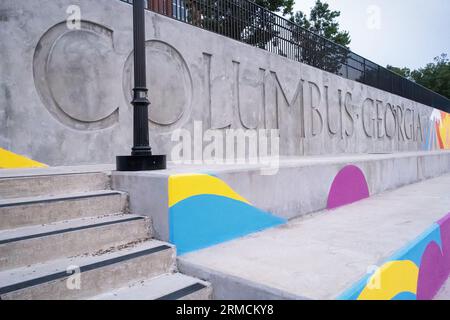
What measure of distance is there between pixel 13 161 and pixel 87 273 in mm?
3123

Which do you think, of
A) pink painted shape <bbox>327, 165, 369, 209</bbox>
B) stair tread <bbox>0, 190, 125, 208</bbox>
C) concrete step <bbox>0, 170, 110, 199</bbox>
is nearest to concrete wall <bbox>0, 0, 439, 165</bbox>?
concrete step <bbox>0, 170, 110, 199</bbox>

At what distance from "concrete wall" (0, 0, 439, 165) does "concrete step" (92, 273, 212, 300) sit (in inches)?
128

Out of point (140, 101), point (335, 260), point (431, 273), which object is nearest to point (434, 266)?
point (431, 273)

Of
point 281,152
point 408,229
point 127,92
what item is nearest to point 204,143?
point 127,92

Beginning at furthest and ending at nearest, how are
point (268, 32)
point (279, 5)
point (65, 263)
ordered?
point (279, 5) → point (268, 32) → point (65, 263)

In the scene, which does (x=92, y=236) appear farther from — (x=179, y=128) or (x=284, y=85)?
(x=284, y=85)

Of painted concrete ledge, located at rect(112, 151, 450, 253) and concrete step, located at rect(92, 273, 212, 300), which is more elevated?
painted concrete ledge, located at rect(112, 151, 450, 253)

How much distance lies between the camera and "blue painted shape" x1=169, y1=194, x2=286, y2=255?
7.63 feet

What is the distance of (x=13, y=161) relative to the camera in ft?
13.5

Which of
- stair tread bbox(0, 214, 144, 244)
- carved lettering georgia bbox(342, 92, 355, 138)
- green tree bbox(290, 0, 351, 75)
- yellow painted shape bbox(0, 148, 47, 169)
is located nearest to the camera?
stair tread bbox(0, 214, 144, 244)

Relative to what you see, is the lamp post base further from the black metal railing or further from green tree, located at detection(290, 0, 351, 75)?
green tree, located at detection(290, 0, 351, 75)

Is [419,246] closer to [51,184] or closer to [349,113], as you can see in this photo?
[51,184]

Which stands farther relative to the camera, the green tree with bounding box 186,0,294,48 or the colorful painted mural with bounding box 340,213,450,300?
the green tree with bounding box 186,0,294,48

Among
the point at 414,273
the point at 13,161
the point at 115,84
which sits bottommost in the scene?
the point at 414,273
